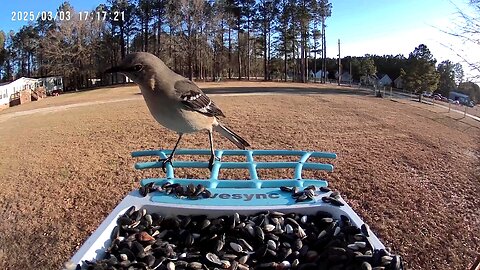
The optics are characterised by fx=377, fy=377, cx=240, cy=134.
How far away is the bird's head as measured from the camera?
757mm

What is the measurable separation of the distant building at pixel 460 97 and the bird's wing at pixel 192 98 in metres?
3.92

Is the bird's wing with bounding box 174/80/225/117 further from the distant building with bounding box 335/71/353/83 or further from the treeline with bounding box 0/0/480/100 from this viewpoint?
the distant building with bounding box 335/71/353/83

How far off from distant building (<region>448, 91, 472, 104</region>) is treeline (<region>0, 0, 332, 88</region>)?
10.4ft

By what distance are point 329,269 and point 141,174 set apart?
2.55m

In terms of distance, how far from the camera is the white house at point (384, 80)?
5.68m

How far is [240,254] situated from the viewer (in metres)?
0.70

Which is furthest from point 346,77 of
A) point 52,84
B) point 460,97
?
point 52,84

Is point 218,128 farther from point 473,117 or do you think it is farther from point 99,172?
point 473,117

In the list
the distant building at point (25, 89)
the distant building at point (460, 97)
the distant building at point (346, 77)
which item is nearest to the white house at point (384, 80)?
the distant building at point (346, 77)

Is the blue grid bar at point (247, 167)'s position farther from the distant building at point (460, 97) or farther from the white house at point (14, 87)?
the white house at point (14, 87)

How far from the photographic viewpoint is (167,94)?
84 cm

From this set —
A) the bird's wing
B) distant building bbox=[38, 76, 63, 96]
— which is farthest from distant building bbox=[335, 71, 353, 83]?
distant building bbox=[38, 76, 63, 96]

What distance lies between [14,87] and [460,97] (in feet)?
27.3

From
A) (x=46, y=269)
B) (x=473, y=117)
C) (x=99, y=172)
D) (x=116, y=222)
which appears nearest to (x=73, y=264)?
(x=116, y=222)
